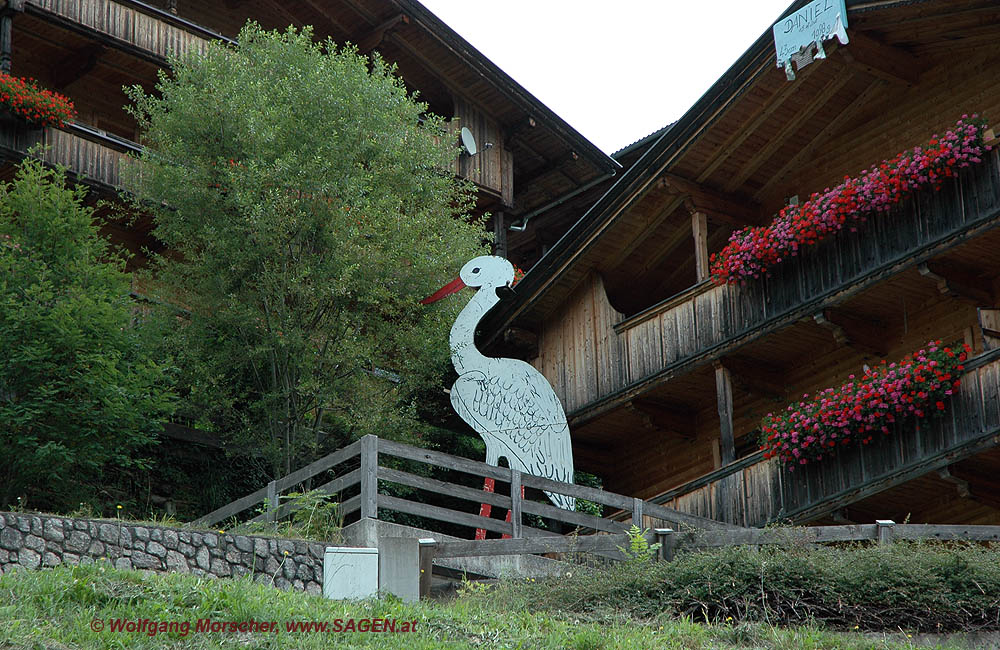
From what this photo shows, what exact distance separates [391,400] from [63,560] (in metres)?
6.47

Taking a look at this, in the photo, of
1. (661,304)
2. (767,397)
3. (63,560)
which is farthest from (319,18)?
(63,560)

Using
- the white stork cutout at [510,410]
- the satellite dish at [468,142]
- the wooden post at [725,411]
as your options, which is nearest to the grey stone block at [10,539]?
Result: the white stork cutout at [510,410]

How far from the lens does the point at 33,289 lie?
46.3 feet

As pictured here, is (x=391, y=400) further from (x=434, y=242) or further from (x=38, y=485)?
(x=38, y=485)

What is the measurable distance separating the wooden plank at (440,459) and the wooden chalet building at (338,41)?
9023 millimetres

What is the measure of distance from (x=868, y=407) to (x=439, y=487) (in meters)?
4.81

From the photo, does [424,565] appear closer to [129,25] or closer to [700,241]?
[700,241]

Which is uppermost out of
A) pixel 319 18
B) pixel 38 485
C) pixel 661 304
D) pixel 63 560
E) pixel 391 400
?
pixel 319 18

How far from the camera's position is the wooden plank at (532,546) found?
35.4ft

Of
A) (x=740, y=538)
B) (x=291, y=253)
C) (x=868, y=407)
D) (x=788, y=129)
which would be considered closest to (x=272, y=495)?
(x=291, y=253)

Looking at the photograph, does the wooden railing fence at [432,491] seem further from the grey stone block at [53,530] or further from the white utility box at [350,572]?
the grey stone block at [53,530]

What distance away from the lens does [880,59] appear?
1562 cm

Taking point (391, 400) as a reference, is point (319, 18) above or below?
above

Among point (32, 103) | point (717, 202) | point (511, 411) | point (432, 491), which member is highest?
point (32, 103)
